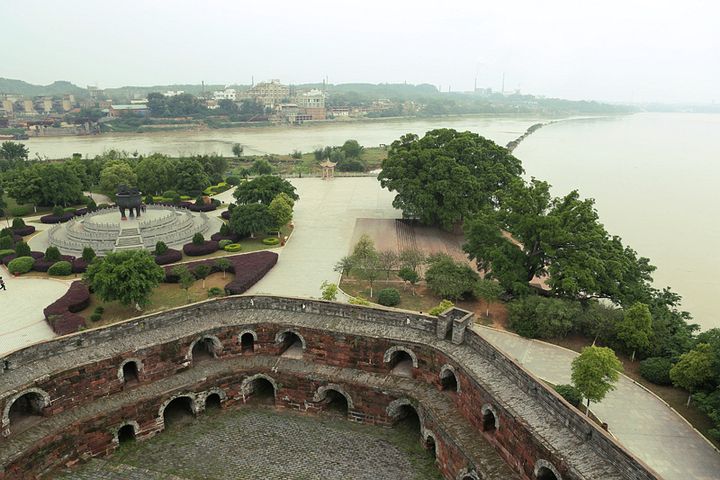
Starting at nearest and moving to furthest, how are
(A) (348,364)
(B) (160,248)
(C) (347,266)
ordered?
(A) (348,364) → (C) (347,266) → (B) (160,248)

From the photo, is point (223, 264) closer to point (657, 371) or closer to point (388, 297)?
point (388, 297)

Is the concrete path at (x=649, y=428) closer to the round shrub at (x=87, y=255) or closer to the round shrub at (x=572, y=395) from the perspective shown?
the round shrub at (x=572, y=395)

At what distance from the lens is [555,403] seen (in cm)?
1334

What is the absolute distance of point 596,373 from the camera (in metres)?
16.7

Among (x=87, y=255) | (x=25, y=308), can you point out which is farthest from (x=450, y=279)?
(x=25, y=308)

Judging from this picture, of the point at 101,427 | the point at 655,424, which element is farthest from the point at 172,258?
the point at 655,424

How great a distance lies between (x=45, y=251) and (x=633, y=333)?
116 ft

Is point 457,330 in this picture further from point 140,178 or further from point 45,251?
point 140,178

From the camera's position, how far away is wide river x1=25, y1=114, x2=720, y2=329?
1389 inches

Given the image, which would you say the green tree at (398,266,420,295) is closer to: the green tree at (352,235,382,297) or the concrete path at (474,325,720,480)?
the green tree at (352,235,382,297)

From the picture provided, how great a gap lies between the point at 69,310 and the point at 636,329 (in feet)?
86.3

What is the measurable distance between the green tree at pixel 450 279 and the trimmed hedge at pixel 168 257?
52.7 ft

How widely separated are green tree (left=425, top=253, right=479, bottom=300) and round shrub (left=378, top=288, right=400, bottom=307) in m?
2.21

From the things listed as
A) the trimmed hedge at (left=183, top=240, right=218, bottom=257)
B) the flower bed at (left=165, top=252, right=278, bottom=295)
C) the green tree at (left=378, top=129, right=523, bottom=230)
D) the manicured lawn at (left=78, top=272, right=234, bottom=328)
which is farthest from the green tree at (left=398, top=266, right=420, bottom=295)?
the trimmed hedge at (left=183, top=240, right=218, bottom=257)
